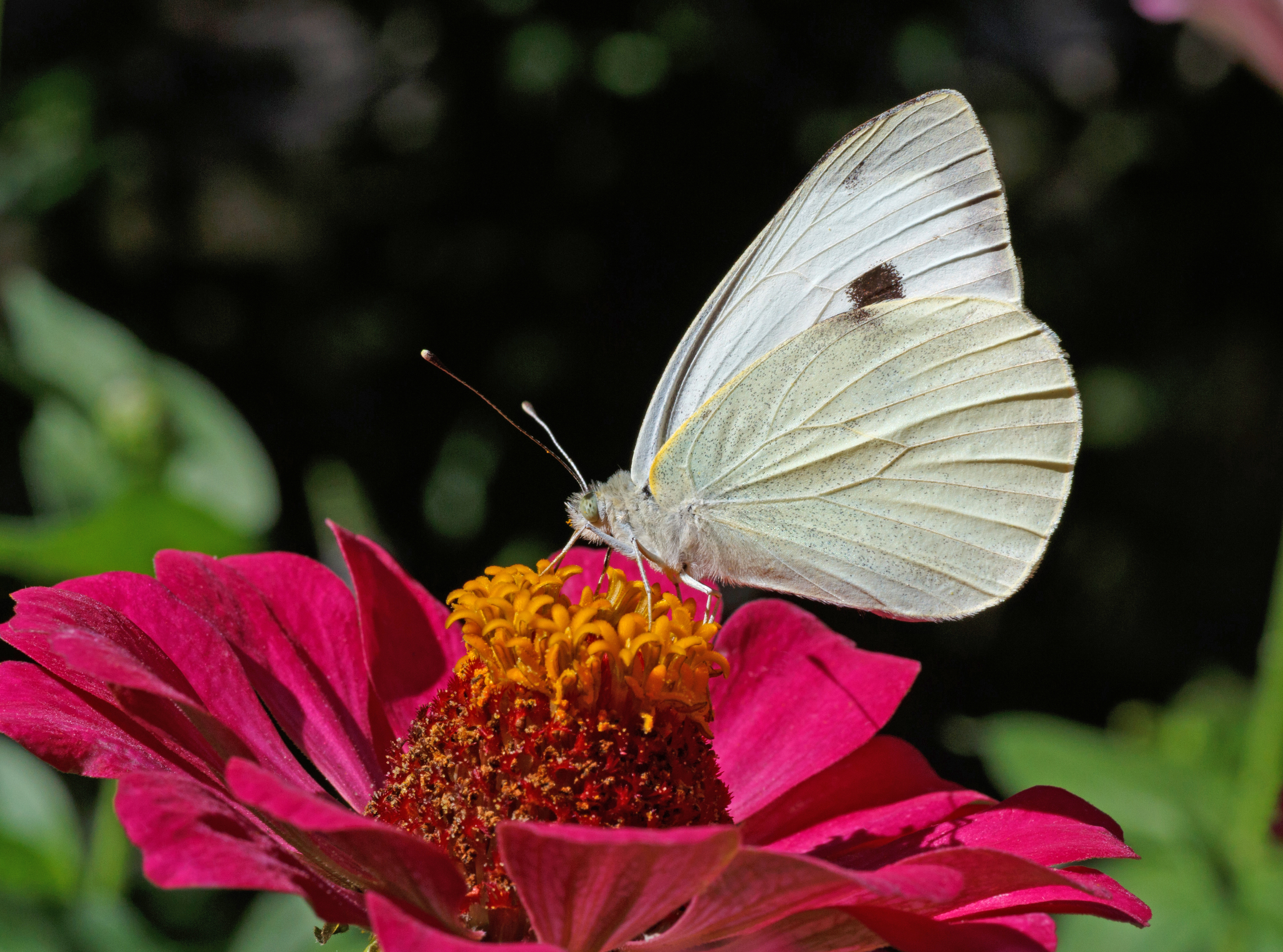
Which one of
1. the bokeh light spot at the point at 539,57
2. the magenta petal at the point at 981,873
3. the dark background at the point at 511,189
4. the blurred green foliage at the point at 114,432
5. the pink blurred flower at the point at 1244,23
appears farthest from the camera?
the dark background at the point at 511,189

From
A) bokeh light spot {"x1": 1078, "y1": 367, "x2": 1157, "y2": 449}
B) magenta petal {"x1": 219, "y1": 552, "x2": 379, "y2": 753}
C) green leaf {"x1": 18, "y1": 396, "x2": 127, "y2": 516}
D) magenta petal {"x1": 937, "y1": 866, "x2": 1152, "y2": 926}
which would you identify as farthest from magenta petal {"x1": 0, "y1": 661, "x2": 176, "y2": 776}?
bokeh light spot {"x1": 1078, "y1": 367, "x2": 1157, "y2": 449}

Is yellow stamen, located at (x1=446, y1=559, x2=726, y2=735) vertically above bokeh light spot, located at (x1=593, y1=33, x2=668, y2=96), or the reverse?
bokeh light spot, located at (x1=593, y1=33, x2=668, y2=96)

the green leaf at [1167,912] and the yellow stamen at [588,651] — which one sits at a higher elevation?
the yellow stamen at [588,651]

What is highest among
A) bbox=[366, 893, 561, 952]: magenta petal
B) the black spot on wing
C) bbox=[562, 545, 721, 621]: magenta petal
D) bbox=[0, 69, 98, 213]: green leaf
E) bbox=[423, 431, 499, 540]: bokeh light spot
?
bbox=[0, 69, 98, 213]: green leaf

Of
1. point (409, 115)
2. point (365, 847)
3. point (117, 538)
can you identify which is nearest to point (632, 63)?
point (409, 115)

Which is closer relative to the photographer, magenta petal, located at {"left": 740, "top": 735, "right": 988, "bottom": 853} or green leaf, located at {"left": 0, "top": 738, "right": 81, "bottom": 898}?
magenta petal, located at {"left": 740, "top": 735, "right": 988, "bottom": 853}

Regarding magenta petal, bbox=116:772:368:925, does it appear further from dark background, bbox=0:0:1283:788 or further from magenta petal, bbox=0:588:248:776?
dark background, bbox=0:0:1283:788

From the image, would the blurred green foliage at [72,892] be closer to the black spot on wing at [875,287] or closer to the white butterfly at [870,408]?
the white butterfly at [870,408]

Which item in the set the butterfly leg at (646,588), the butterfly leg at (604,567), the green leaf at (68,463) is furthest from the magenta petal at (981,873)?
the green leaf at (68,463)

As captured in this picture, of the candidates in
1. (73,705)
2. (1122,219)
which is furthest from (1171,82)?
(73,705)
